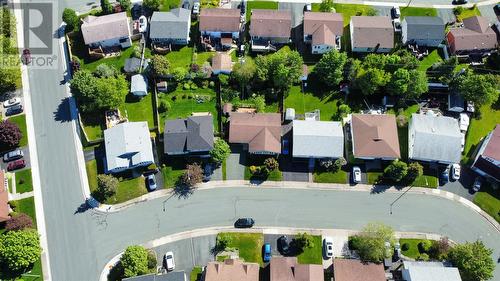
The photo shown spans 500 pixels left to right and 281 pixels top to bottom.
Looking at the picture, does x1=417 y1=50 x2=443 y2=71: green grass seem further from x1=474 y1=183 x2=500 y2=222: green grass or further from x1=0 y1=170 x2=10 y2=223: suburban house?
x1=0 y1=170 x2=10 y2=223: suburban house

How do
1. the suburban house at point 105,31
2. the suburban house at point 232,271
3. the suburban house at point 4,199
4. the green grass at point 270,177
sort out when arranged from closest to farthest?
the suburban house at point 232,271 → the suburban house at point 4,199 → the green grass at point 270,177 → the suburban house at point 105,31

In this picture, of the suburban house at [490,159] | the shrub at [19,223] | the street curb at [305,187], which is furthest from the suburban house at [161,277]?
the suburban house at [490,159]

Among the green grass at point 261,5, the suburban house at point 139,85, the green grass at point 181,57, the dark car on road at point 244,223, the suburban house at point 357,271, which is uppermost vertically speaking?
the green grass at point 261,5

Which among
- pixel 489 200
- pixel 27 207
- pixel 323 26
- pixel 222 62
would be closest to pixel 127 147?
pixel 27 207

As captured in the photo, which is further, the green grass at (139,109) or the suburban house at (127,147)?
the green grass at (139,109)

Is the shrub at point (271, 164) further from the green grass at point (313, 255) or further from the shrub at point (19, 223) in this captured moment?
the shrub at point (19, 223)

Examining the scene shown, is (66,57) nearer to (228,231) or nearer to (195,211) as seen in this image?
(195,211)

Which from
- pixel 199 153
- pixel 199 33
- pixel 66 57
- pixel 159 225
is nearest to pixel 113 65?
pixel 66 57

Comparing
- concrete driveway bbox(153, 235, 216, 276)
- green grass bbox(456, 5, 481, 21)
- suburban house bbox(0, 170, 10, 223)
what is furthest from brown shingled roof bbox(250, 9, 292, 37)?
suburban house bbox(0, 170, 10, 223)
